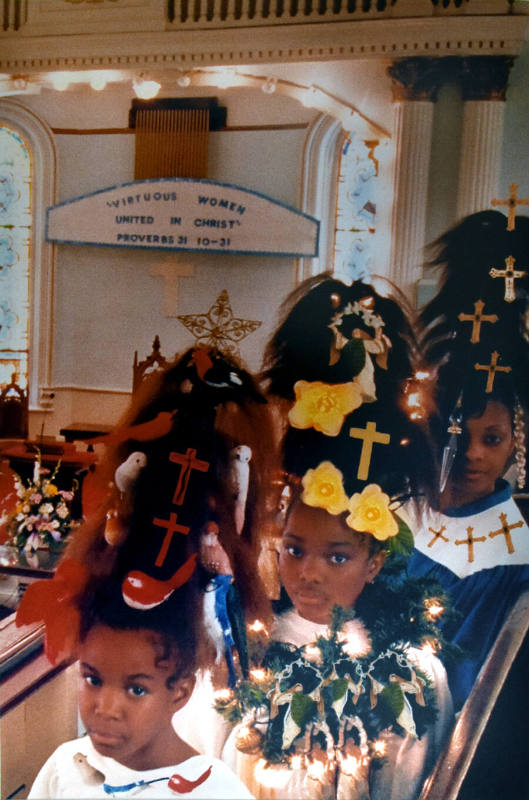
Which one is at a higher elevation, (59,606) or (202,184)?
(202,184)

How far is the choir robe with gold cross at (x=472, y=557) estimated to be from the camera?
2.30 m

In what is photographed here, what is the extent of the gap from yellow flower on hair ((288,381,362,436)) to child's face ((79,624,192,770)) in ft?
2.87

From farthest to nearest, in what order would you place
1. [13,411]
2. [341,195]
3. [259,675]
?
[13,411] → [259,675] → [341,195]

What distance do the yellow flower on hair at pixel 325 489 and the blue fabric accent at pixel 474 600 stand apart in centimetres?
29

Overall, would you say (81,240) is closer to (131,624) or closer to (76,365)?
(76,365)

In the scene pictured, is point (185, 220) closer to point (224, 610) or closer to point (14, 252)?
point (14, 252)

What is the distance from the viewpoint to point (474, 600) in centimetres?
231

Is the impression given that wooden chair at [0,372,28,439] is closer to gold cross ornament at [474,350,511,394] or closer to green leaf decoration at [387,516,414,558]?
green leaf decoration at [387,516,414,558]

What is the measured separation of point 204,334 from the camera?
2.36 metres

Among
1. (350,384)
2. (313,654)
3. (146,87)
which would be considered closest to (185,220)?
(146,87)

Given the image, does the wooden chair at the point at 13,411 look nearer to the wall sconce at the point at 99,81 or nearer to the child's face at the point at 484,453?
the wall sconce at the point at 99,81

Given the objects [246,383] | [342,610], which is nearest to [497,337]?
[246,383]

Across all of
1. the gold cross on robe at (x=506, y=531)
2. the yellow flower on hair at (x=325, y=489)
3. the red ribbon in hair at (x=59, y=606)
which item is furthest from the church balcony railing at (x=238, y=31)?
the red ribbon in hair at (x=59, y=606)

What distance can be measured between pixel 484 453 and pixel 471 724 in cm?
88
